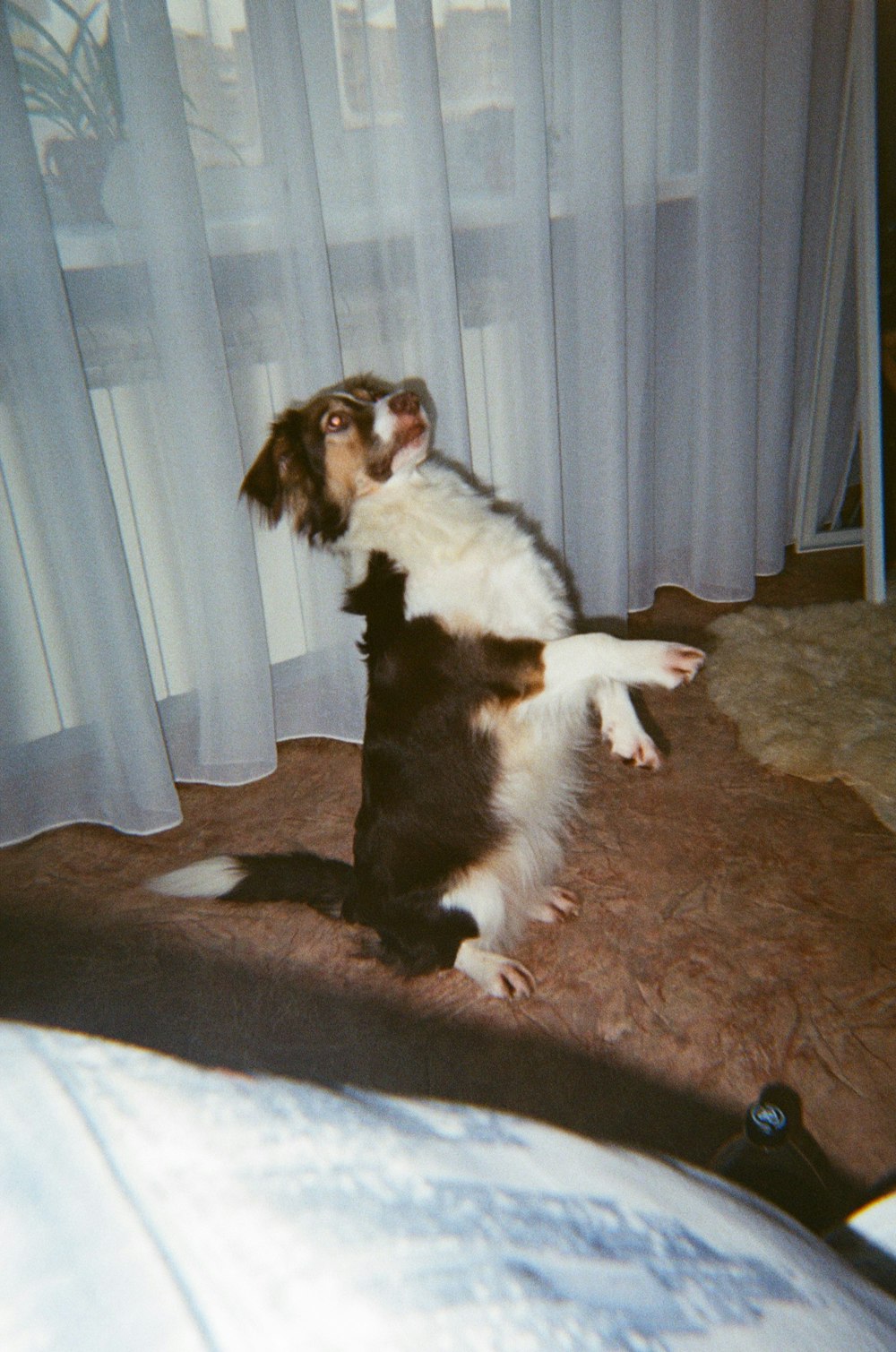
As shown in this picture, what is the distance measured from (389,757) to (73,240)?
5.11 ft

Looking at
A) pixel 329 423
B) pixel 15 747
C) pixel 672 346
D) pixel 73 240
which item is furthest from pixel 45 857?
pixel 672 346

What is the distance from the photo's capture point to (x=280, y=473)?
1963mm

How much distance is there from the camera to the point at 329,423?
76.6 inches

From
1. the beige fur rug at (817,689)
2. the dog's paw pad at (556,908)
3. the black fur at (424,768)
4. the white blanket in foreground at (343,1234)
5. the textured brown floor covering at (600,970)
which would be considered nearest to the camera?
the white blanket in foreground at (343,1234)

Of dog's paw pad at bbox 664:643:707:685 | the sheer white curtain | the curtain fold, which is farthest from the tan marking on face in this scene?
dog's paw pad at bbox 664:643:707:685

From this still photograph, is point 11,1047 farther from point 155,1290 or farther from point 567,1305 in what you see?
point 567,1305

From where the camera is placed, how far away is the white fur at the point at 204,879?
1.93 metres

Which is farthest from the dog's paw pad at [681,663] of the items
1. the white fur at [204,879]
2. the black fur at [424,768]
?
the white fur at [204,879]

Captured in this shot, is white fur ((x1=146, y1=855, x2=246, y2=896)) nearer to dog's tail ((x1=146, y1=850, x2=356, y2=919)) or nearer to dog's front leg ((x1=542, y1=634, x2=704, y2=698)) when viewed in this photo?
dog's tail ((x1=146, y1=850, x2=356, y2=919))

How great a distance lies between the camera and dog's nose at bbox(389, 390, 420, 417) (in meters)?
1.93

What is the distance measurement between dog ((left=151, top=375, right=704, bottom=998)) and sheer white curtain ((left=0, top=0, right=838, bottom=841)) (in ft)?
1.85

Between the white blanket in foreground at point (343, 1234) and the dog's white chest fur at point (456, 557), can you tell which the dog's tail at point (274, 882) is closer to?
the dog's white chest fur at point (456, 557)

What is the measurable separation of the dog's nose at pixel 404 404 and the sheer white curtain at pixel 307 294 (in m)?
0.54

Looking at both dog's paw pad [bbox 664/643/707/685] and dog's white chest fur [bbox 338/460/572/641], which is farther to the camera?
dog's white chest fur [bbox 338/460/572/641]
